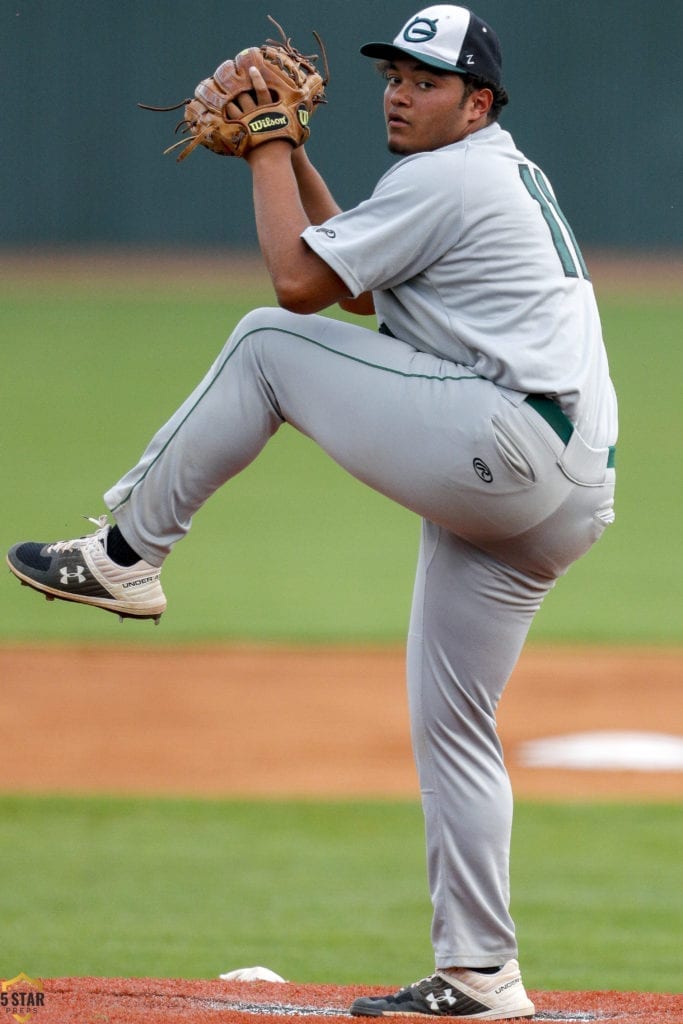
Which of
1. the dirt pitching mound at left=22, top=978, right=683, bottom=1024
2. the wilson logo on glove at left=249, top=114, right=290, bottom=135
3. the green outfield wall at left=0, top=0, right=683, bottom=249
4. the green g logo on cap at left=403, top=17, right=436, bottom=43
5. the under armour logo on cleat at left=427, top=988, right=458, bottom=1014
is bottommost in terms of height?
the dirt pitching mound at left=22, top=978, right=683, bottom=1024

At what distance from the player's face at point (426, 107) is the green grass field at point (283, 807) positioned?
2393 millimetres

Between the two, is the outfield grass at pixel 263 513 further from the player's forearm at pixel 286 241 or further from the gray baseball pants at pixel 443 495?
the player's forearm at pixel 286 241

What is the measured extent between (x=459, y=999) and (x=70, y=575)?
112cm

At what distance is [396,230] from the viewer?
274 cm

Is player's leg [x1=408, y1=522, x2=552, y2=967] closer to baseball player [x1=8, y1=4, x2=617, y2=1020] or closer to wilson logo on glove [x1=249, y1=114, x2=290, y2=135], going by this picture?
baseball player [x1=8, y1=4, x2=617, y2=1020]

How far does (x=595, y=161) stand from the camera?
2242 cm

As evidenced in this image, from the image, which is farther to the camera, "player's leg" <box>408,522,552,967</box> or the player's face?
"player's leg" <box>408,522,552,967</box>

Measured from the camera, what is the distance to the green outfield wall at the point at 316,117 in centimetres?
2130

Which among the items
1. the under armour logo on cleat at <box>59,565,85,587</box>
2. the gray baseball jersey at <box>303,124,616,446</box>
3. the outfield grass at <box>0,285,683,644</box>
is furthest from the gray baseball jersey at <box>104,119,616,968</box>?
the outfield grass at <box>0,285,683,644</box>

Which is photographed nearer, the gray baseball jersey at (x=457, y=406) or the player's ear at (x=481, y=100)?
the gray baseball jersey at (x=457, y=406)

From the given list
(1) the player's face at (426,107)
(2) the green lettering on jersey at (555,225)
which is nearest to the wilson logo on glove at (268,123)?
(1) the player's face at (426,107)

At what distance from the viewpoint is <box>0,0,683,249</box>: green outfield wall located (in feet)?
69.9

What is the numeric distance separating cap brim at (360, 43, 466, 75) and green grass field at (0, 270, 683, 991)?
2517mm

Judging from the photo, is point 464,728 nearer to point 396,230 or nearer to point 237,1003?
point 237,1003
